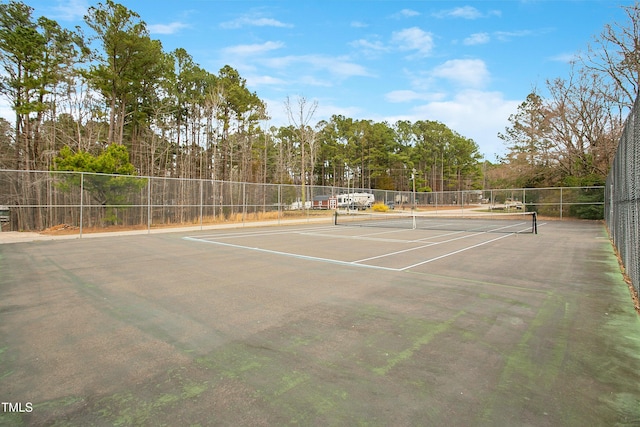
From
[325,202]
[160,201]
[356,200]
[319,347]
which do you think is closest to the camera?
[319,347]

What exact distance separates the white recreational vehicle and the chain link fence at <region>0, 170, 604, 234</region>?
4.71 metres

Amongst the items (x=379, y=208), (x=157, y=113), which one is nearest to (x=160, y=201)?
(x=157, y=113)

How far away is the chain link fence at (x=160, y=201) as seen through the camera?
14531 millimetres

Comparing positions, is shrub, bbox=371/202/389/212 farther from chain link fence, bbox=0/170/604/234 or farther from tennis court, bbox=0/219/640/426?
tennis court, bbox=0/219/640/426

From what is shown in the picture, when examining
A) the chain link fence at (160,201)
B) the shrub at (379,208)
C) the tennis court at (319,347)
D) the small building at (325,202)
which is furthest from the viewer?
the shrub at (379,208)

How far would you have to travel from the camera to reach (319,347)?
3.26 meters

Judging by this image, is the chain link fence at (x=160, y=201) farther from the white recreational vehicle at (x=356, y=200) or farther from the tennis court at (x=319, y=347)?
the tennis court at (x=319, y=347)

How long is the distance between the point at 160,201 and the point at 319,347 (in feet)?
56.7

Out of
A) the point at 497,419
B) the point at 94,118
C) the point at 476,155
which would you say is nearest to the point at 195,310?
the point at 497,419

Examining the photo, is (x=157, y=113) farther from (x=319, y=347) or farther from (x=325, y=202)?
(x=319, y=347)

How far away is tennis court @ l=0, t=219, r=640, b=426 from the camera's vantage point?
2.27 m

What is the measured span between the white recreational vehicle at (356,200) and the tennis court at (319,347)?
26.4 metres

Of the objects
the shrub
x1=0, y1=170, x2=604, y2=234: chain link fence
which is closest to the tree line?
x1=0, y1=170, x2=604, y2=234: chain link fence

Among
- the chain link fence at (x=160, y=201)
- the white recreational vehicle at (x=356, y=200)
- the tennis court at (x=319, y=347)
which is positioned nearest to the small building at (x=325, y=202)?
the chain link fence at (x=160, y=201)
